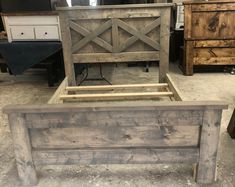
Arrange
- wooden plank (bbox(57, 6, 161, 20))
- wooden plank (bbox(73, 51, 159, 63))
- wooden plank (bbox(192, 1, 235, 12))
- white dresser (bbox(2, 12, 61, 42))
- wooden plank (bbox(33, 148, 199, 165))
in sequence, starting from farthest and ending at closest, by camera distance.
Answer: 1. wooden plank (bbox(192, 1, 235, 12))
2. white dresser (bbox(2, 12, 61, 42))
3. wooden plank (bbox(73, 51, 159, 63))
4. wooden plank (bbox(57, 6, 161, 20))
5. wooden plank (bbox(33, 148, 199, 165))

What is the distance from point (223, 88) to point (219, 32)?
88 centimetres

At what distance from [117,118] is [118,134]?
11 cm

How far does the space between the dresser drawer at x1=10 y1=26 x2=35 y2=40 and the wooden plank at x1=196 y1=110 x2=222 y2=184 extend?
2587 millimetres

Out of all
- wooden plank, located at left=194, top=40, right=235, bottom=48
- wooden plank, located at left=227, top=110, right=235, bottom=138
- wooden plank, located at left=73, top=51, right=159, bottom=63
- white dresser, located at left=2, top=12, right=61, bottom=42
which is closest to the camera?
wooden plank, located at left=227, top=110, right=235, bottom=138

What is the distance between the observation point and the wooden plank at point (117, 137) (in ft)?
4.77

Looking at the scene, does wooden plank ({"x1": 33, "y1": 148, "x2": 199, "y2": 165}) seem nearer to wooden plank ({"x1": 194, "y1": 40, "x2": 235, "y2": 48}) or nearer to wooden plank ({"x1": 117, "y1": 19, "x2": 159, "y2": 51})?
wooden plank ({"x1": 117, "y1": 19, "x2": 159, "y2": 51})

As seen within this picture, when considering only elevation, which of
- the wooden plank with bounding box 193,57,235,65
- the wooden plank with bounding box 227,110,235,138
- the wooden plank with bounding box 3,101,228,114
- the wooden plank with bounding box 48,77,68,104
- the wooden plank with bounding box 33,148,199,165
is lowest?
the wooden plank with bounding box 227,110,235,138

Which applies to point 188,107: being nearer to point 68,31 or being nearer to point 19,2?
point 68,31

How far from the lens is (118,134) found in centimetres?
147

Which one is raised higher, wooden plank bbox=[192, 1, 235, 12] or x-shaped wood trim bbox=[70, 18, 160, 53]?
wooden plank bbox=[192, 1, 235, 12]

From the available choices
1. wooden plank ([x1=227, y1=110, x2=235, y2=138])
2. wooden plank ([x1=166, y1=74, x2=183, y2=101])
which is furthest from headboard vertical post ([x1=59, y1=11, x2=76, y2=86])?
wooden plank ([x1=227, y1=110, x2=235, y2=138])

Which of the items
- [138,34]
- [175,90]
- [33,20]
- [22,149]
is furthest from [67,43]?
[22,149]

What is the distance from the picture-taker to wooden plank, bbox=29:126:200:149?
1.46 meters

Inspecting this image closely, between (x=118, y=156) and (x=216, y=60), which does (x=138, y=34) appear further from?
(x=216, y=60)
